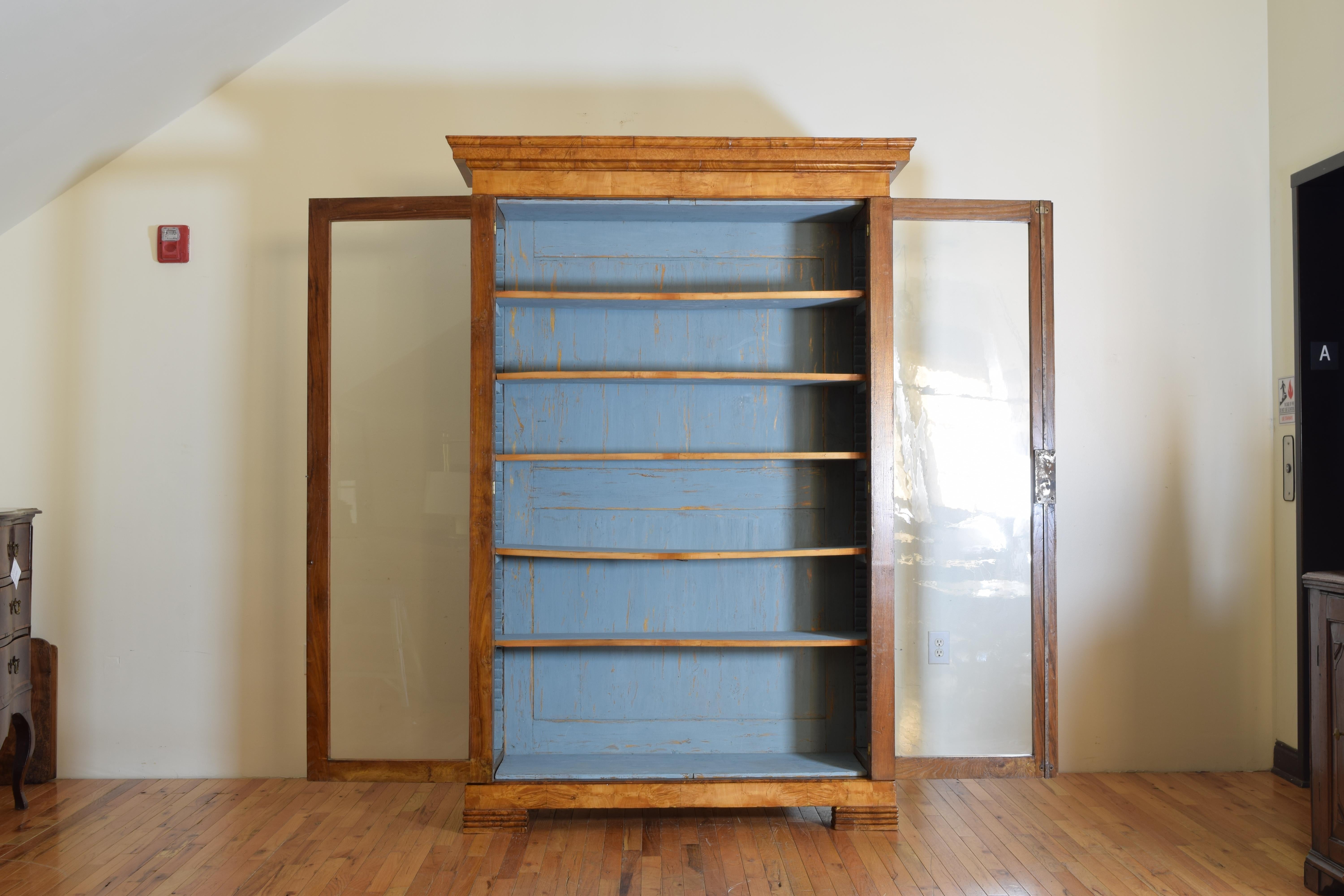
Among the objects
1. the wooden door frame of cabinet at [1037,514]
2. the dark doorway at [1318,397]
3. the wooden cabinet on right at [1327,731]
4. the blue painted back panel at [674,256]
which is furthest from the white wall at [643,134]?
the wooden cabinet on right at [1327,731]

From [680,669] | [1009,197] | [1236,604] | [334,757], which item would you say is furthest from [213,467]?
[1236,604]

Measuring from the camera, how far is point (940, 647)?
327 centimetres

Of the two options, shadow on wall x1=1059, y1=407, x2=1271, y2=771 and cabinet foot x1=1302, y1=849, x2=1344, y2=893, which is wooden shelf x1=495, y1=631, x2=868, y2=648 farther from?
cabinet foot x1=1302, y1=849, x2=1344, y2=893

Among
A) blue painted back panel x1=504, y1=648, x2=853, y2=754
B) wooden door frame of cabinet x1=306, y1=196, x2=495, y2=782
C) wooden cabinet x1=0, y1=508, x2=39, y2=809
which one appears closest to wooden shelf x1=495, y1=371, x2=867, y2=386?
wooden door frame of cabinet x1=306, y1=196, x2=495, y2=782

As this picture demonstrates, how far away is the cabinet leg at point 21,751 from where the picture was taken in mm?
2949

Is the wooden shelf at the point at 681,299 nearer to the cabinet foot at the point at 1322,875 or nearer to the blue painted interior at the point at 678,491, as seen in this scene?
the blue painted interior at the point at 678,491

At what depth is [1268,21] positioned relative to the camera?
3434 mm

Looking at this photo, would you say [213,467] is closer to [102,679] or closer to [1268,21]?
[102,679]

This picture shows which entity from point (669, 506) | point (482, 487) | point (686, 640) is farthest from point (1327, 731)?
→ point (482, 487)

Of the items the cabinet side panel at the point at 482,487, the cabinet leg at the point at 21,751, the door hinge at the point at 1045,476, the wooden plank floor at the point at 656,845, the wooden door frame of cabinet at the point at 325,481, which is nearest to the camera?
the wooden plank floor at the point at 656,845

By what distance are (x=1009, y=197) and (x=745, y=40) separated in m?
1.24

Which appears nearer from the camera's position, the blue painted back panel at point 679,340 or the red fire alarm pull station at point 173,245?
the blue painted back panel at point 679,340

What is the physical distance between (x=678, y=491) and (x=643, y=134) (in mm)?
1471

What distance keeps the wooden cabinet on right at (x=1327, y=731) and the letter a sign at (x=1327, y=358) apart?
1.16 meters
